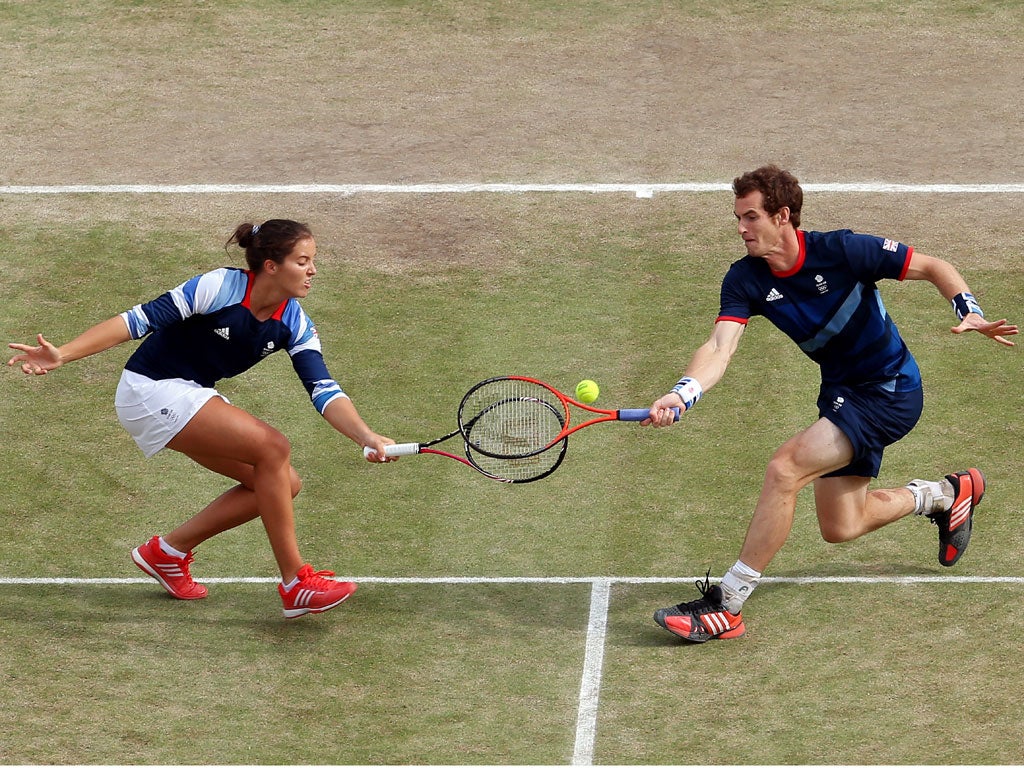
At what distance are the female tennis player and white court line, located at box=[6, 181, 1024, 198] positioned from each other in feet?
17.6

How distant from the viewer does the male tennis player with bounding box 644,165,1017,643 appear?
24.5 ft

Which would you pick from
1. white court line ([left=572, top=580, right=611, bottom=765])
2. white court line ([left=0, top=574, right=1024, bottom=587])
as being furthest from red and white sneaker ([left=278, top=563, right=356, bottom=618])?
white court line ([left=572, top=580, right=611, bottom=765])

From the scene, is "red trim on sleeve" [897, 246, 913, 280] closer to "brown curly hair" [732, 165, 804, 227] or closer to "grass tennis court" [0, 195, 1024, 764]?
"brown curly hair" [732, 165, 804, 227]

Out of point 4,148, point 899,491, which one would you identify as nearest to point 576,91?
point 4,148

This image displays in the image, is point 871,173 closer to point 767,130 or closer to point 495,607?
point 767,130

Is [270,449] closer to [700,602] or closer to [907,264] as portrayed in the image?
[700,602]

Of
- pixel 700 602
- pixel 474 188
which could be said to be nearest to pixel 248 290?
pixel 700 602

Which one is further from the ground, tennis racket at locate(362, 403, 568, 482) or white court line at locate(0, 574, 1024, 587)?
tennis racket at locate(362, 403, 568, 482)

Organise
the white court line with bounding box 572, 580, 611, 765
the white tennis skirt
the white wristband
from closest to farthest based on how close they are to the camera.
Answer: the white court line with bounding box 572, 580, 611, 765 < the white wristband < the white tennis skirt

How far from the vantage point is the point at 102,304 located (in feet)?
37.4

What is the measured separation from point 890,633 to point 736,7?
9994mm

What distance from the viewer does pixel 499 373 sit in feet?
34.0

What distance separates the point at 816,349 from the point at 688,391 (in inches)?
33.1

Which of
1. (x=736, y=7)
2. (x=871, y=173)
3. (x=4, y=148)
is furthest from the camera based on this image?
(x=736, y=7)
